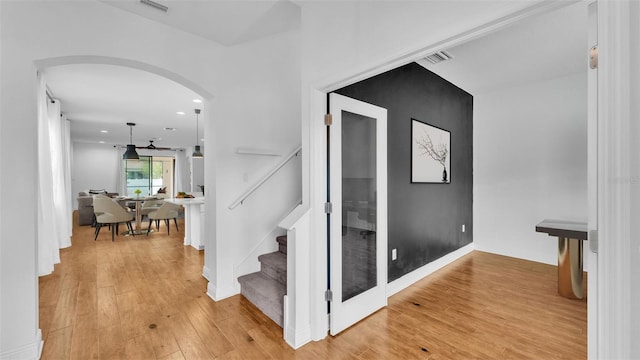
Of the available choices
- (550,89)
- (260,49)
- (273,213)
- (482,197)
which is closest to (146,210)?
(273,213)

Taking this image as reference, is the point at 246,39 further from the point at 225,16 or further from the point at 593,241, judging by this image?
the point at 593,241

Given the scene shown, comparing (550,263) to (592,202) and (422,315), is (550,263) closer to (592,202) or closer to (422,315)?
(422,315)

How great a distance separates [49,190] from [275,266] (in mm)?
3905


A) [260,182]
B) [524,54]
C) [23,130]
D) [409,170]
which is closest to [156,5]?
[23,130]

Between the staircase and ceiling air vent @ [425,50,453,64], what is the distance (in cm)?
272

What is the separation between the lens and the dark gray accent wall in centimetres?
293

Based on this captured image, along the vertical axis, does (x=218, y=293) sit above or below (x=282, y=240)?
below

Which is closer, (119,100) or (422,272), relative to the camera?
(422,272)

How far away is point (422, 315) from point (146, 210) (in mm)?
6781

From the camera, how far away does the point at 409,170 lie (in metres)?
3.21

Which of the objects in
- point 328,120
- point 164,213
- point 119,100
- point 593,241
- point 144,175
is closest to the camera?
point 593,241

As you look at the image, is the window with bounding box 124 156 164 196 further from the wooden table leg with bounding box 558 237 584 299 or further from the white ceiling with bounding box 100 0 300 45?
the wooden table leg with bounding box 558 237 584 299

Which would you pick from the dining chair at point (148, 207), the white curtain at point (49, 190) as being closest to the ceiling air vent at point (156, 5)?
the white curtain at point (49, 190)

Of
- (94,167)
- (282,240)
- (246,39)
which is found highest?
(246,39)
